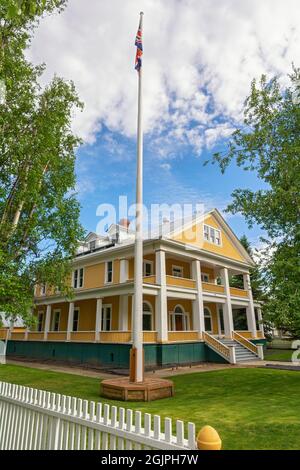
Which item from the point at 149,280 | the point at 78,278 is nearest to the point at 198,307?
the point at 149,280

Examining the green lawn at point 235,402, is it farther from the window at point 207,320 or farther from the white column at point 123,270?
the window at point 207,320

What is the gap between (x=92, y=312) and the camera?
82.5 feet

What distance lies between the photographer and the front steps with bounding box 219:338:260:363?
2145cm

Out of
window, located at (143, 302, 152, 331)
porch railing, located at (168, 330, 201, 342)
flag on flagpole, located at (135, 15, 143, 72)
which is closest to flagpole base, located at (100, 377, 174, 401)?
porch railing, located at (168, 330, 201, 342)

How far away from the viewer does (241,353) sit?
22.1 m

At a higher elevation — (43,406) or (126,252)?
(126,252)

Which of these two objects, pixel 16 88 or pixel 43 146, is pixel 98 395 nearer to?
pixel 43 146

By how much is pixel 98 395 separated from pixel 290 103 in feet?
42.1

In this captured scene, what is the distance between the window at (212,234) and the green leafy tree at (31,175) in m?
14.3

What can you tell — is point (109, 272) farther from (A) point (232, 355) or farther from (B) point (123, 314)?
(A) point (232, 355)

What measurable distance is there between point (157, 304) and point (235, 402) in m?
10.9

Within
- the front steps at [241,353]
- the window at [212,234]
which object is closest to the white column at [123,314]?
the front steps at [241,353]

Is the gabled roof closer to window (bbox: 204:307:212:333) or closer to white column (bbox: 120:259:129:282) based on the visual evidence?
white column (bbox: 120:259:129:282)
